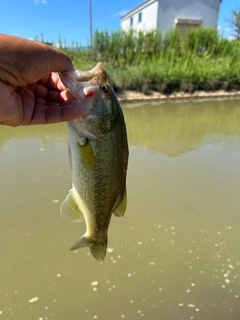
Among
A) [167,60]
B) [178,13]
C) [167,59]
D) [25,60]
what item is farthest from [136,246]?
[178,13]

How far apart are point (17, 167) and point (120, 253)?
10.7 feet

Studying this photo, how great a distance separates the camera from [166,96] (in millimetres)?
16766

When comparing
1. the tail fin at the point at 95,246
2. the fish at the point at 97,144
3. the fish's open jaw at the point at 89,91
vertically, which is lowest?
the tail fin at the point at 95,246

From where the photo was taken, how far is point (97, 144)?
1738 mm

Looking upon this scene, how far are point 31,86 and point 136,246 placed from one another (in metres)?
2.39

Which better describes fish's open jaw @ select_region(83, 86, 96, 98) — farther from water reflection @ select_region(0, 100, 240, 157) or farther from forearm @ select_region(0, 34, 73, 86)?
water reflection @ select_region(0, 100, 240, 157)

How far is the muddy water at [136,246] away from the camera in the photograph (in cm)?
292

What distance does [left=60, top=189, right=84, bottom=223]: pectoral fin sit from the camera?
1.96m

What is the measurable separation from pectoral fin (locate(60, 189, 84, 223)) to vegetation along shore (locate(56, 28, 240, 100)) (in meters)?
14.1

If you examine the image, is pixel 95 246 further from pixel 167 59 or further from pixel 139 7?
pixel 139 7

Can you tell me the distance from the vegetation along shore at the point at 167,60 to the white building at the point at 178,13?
5.56 metres

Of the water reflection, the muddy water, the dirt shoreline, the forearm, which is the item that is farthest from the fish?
the dirt shoreline

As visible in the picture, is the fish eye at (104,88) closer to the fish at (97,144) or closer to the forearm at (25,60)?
the fish at (97,144)

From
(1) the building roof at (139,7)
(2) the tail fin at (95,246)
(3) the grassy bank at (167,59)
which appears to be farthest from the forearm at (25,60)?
(1) the building roof at (139,7)
